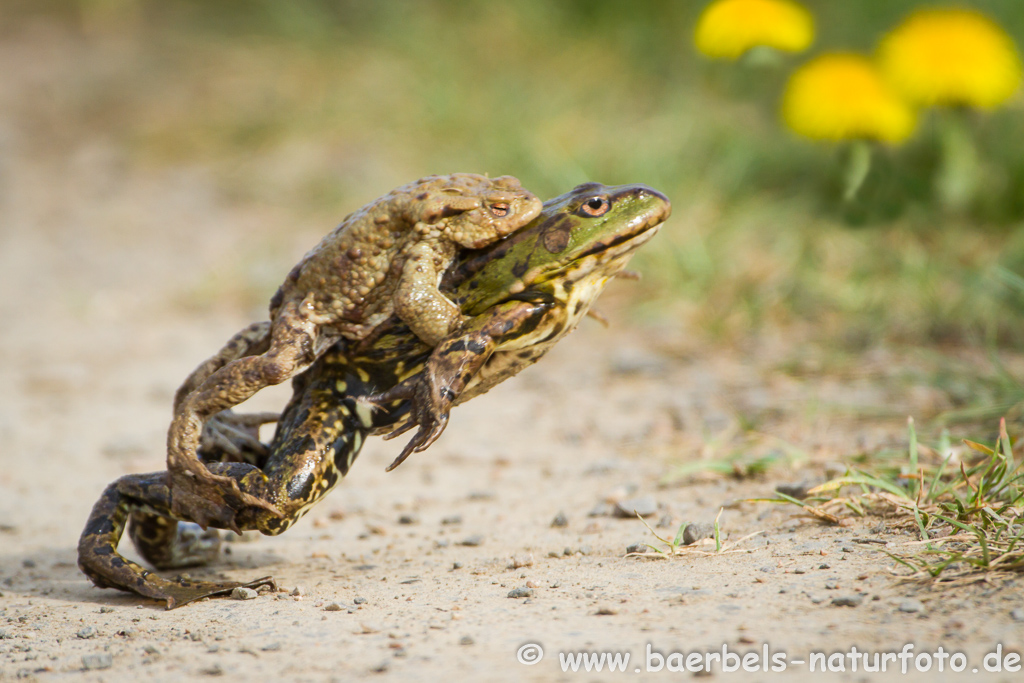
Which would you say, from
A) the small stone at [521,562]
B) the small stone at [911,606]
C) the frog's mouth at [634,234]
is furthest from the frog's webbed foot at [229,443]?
the small stone at [911,606]

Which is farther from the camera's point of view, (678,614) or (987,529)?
(987,529)

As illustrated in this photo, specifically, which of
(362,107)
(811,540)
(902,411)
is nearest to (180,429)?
(811,540)

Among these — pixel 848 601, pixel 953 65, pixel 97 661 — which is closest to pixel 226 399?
pixel 97 661

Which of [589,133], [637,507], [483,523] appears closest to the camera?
[637,507]

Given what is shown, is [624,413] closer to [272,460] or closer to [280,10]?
[272,460]

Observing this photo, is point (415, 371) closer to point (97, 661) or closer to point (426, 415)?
point (426, 415)
